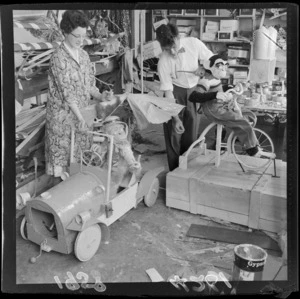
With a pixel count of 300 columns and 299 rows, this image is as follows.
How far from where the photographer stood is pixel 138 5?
181 centimetres

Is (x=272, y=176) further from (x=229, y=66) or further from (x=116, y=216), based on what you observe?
(x=116, y=216)

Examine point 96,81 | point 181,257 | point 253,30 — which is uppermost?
point 253,30

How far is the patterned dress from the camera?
185 cm

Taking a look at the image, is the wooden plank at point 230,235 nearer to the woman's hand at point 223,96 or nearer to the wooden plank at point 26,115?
the woman's hand at point 223,96

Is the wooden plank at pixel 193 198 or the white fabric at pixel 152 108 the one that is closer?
the white fabric at pixel 152 108

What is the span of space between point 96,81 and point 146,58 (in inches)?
8.3

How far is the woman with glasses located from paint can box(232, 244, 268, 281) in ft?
1.27

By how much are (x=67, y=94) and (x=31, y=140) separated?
0.78 ft

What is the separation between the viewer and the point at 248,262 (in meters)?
1.88

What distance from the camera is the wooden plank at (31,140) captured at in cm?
189

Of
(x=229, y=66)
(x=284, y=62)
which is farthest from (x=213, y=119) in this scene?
(x=284, y=62)

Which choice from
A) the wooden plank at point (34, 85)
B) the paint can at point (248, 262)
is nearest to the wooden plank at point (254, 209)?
the paint can at point (248, 262)

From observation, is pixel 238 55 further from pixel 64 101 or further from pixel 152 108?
pixel 64 101

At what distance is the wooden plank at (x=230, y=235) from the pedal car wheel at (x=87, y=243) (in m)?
0.37
